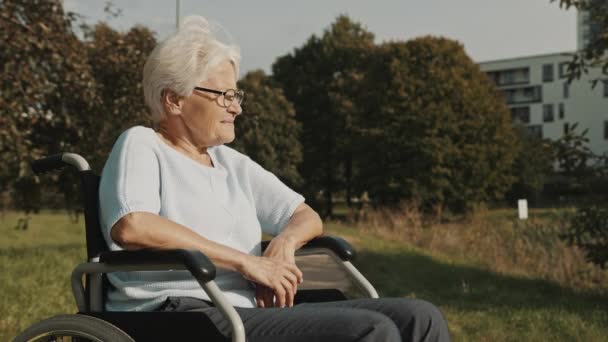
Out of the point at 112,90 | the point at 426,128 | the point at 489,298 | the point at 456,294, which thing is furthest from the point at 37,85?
the point at 426,128

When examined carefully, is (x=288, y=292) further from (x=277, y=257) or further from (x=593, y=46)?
(x=593, y=46)

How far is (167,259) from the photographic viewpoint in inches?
84.5

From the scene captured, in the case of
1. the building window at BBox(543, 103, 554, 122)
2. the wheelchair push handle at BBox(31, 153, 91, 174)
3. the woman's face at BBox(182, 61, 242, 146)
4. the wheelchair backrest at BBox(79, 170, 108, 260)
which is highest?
the building window at BBox(543, 103, 554, 122)

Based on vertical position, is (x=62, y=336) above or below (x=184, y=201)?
below

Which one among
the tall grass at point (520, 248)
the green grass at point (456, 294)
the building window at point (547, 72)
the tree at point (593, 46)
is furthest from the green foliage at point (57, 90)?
the building window at point (547, 72)

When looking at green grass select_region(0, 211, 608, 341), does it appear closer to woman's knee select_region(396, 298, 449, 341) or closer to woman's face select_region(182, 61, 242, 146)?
woman's face select_region(182, 61, 242, 146)

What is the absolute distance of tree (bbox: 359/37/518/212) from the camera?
3203cm

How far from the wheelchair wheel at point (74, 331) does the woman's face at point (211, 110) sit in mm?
761

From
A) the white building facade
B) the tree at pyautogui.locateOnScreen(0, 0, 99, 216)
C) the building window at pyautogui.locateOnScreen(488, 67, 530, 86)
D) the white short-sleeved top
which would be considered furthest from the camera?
the building window at pyautogui.locateOnScreen(488, 67, 530, 86)

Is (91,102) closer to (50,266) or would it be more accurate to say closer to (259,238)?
(50,266)

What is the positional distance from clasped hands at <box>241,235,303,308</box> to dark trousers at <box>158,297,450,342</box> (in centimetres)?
14

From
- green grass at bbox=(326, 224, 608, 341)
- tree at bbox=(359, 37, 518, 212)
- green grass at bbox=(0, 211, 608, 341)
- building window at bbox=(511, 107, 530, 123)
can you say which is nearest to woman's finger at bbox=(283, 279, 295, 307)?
green grass at bbox=(0, 211, 608, 341)

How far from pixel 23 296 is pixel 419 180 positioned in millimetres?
26566

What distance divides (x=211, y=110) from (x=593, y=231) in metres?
4.97
